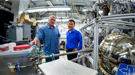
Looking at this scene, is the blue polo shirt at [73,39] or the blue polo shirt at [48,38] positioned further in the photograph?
the blue polo shirt at [73,39]

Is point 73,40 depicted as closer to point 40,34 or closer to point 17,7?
point 40,34

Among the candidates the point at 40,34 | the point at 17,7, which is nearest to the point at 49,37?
the point at 40,34

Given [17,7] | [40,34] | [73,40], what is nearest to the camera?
[40,34]

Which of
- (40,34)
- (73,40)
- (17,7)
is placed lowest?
(73,40)

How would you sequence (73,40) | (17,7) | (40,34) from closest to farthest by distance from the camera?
(40,34), (73,40), (17,7)

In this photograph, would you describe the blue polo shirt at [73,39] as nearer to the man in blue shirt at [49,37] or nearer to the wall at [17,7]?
the man in blue shirt at [49,37]

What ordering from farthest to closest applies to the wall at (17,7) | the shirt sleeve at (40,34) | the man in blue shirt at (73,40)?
the wall at (17,7)
the man in blue shirt at (73,40)
the shirt sleeve at (40,34)

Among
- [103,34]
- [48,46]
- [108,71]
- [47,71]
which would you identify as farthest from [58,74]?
[103,34]

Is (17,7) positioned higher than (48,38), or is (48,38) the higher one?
(17,7)

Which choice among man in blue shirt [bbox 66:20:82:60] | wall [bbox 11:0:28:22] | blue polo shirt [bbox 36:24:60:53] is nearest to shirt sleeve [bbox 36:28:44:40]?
blue polo shirt [bbox 36:24:60:53]

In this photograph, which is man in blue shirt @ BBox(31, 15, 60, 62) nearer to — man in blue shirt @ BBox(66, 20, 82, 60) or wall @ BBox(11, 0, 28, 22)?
man in blue shirt @ BBox(66, 20, 82, 60)

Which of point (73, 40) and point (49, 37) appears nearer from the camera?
point (49, 37)

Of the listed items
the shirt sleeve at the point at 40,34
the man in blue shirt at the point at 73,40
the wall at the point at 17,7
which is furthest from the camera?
the wall at the point at 17,7

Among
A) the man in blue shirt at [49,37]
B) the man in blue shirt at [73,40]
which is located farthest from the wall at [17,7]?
the man in blue shirt at [73,40]
